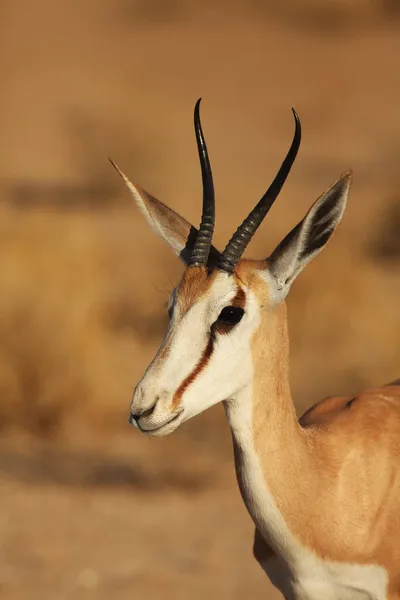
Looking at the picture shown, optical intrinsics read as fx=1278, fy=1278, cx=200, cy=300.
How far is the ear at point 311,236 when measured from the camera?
15.7ft

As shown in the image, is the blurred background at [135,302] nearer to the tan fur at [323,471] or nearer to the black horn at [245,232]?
the black horn at [245,232]

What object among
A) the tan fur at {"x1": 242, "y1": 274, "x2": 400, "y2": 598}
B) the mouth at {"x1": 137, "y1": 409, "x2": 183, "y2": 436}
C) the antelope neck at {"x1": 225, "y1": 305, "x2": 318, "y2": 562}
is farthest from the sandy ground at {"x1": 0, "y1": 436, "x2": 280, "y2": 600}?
the mouth at {"x1": 137, "y1": 409, "x2": 183, "y2": 436}

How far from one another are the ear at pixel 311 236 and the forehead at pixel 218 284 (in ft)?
0.26

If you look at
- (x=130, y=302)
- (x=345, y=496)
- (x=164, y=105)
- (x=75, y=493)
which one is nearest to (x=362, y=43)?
(x=164, y=105)

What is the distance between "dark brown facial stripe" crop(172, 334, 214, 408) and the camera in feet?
14.9

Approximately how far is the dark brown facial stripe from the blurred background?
78 cm

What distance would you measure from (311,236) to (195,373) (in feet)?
2.35

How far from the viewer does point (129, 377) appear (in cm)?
1149

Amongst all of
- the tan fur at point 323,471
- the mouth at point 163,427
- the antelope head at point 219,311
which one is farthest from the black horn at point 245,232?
the mouth at point 163,427

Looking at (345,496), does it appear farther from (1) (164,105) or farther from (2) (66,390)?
(1) (164,105)

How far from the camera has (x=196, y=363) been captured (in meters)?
4.60

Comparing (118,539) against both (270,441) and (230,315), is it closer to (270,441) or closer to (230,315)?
(270,441)

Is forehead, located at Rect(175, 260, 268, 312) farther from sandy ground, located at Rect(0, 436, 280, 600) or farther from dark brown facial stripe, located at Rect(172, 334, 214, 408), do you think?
sandy ground, located at Rect(0, 436, 280, 600)

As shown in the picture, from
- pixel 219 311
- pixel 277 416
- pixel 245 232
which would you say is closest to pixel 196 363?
pixel 219 311
